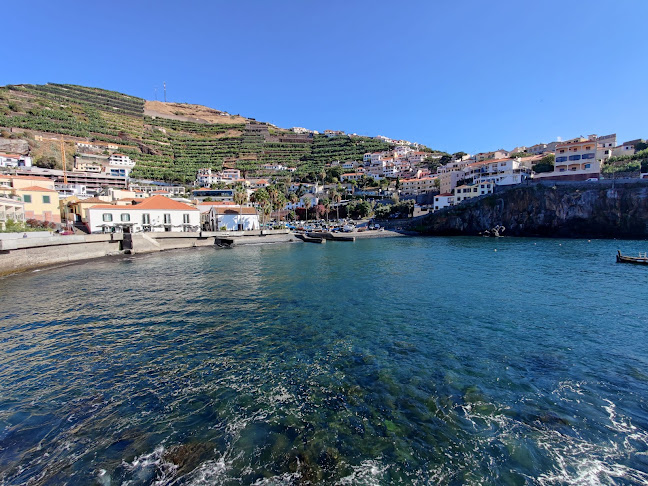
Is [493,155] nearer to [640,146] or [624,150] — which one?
[624,150]

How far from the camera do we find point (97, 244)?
36219mm

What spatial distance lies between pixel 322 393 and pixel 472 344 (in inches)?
246

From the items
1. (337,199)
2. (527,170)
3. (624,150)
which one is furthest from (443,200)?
(624,150)

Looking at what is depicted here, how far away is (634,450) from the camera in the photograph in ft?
20.1

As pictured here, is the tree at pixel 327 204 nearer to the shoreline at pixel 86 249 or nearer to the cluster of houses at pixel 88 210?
the shoreline at pixel 86 249

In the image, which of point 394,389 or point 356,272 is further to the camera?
point 356,272

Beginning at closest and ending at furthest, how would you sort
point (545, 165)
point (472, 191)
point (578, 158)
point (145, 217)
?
point (145, 217) → point (578, 158) → point (472, 191) → point (545, 165)

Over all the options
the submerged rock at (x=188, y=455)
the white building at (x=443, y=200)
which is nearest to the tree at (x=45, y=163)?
the white building at (x=443, y=200)

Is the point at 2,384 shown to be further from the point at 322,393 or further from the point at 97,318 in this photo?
the point at 322,393

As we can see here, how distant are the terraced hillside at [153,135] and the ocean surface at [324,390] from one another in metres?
107

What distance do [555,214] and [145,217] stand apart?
80353mm

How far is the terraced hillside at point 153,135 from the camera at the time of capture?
4205 inches

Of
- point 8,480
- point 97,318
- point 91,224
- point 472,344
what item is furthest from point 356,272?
point 91,224

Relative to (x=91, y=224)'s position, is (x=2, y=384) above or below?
below
